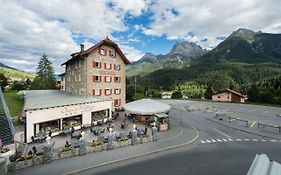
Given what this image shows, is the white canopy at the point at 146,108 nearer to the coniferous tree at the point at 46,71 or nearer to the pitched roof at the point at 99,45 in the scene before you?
the pitched roof at the point at 99,45

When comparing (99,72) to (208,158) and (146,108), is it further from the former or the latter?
(208,158)

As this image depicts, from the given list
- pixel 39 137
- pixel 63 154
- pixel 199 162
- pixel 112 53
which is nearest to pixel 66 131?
pixel 39 137

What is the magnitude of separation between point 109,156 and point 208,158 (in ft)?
26.1

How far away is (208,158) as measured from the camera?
568 inches

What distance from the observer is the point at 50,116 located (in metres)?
20.4

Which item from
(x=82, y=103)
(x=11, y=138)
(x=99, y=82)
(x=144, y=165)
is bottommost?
(x=144, y=165)

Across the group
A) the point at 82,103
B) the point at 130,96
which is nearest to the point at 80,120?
the point at 82,103

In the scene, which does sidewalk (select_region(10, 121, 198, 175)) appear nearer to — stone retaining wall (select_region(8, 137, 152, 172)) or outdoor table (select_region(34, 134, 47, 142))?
stone retaining wall (select_region(8, 137, 152, 172))

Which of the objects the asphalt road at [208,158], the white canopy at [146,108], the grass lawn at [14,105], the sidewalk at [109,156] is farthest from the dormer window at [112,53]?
the asphalt road at [208,158]

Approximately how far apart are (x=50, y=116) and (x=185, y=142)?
49.3 feet

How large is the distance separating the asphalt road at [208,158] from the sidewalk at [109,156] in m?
0.67

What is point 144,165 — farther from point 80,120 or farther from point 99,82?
point 99,82

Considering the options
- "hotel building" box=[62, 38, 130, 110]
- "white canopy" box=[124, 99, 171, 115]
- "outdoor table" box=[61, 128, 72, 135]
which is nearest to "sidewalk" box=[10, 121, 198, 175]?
"white canopy" box=[124, 99, 171, 115]

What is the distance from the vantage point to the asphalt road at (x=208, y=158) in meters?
12.4
